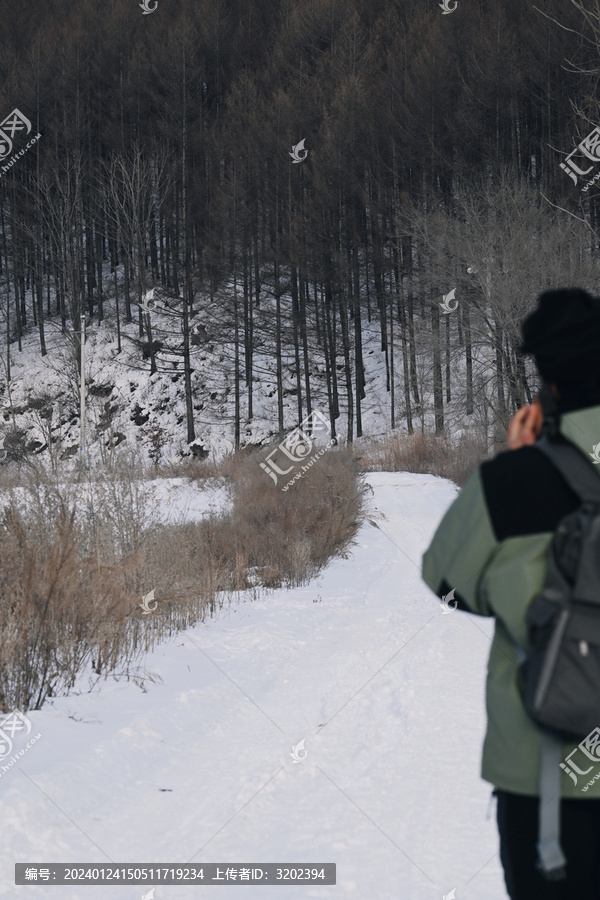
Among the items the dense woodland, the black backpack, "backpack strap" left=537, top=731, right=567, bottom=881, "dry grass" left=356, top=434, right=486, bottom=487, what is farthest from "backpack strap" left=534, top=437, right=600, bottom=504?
the dense woodland

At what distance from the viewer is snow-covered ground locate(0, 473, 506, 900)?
10.7 ft

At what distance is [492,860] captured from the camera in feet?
10.5

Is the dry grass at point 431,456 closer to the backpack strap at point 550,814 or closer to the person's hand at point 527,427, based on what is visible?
the person's hand at point 527,427

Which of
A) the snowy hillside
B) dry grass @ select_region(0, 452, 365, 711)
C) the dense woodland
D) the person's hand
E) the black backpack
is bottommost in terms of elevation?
dry grass @ select_region(0, 452, 365, 711)

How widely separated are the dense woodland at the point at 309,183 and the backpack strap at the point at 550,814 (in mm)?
22724

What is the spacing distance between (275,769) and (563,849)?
2723mm

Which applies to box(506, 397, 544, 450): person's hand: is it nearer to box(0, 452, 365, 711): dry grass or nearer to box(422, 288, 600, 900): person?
box(422, 288, 600, 900): person

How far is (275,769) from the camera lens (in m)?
4.20

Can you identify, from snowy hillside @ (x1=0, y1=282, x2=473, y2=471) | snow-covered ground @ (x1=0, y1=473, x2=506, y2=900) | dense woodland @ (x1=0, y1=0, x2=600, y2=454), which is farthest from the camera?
snowy hillside @ (x1=0, y1=282, x2=473, y2=471)

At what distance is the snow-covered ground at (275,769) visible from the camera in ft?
10.7

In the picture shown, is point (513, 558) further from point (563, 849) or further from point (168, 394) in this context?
point (168, 394)

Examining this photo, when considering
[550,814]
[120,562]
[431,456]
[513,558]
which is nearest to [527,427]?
[513,558]

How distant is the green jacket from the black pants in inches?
1.7

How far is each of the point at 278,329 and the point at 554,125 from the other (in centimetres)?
1487
